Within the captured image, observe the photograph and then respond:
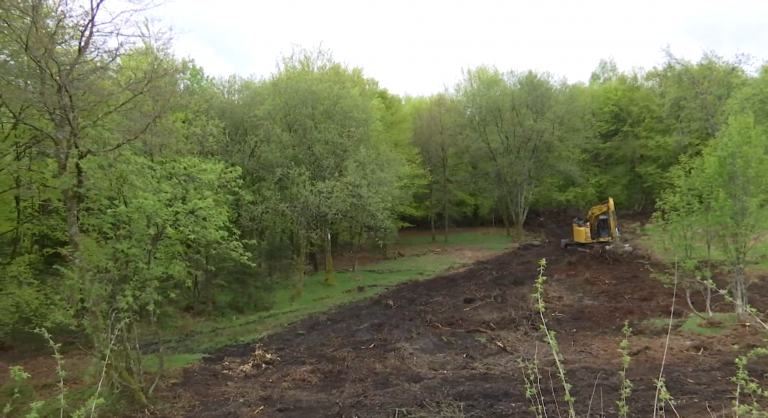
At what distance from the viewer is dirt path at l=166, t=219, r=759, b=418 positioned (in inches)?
328

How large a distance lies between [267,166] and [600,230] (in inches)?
610

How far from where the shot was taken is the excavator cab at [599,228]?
74.7ft

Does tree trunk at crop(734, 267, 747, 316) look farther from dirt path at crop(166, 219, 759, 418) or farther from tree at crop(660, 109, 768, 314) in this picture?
dirt path at crop(166, 219, 759, 418)

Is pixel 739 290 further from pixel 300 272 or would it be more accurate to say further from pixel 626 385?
pixel 300 272

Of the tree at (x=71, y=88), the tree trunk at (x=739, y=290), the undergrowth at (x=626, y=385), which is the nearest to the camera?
the undergrowth at (x=626, y=385)

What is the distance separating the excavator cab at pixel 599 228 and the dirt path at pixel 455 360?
5.07 metres

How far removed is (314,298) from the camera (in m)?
18.6

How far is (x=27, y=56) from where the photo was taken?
8.01 metres

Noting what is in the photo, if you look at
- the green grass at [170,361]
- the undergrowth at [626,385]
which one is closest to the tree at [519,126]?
the undergrowth at [626,385]

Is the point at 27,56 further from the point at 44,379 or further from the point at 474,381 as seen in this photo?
the point at 474,381

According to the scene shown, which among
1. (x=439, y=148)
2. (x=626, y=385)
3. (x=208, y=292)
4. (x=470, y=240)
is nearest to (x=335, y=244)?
(x=439, y=148)

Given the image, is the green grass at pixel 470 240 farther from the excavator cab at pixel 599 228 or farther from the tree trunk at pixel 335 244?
the excavator cab at pixel 599 228

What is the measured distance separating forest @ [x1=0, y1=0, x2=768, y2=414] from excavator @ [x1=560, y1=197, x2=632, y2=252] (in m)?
3.20

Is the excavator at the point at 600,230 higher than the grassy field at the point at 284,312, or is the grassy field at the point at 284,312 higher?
the excavator at the point at 600,230
